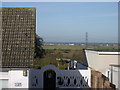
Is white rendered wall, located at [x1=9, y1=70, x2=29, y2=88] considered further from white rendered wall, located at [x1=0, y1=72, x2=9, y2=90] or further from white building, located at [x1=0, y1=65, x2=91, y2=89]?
white building, located at [x1=0, y1=65, x2=91, y2=89]

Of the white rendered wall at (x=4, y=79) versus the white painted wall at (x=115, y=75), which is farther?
the white painted wall at (x=115, y=75)

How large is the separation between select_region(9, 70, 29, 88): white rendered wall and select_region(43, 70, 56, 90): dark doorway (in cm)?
222

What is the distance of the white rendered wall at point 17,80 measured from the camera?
5883 millimetres

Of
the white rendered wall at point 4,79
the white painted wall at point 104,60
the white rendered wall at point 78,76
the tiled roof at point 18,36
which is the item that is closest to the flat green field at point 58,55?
the white painted wall at point 104,60

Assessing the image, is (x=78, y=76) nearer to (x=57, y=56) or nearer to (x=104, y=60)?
(x=104, y=60)

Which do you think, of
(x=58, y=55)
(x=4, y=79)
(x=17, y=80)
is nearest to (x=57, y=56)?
(x=58, y=55)

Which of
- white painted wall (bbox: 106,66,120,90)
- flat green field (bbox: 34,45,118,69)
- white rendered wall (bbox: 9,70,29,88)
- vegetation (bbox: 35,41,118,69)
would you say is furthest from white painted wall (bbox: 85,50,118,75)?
white rendered wall (bbox: 9,70,29,88)

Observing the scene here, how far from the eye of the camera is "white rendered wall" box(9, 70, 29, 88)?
19.3ft

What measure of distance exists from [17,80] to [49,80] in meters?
2.40

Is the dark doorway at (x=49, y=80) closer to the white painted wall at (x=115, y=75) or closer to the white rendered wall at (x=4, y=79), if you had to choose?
the white painted wall at (x=115, y=75)

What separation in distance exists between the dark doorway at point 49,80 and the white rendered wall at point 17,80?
7.28 ft

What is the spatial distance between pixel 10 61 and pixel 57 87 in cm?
287

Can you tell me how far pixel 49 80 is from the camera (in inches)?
325

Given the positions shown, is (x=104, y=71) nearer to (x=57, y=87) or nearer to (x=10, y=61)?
(x=57, y=87)
